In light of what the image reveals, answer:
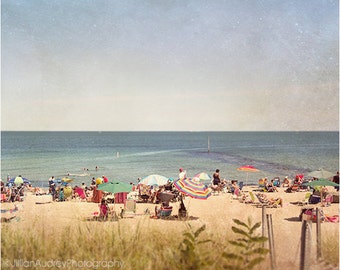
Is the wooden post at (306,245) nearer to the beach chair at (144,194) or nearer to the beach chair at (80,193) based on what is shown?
the beach chair at (144,194)

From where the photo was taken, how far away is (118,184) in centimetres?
1655

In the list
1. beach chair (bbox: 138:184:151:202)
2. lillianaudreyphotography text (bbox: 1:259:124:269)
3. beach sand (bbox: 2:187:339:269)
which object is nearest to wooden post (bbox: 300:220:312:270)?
beach sand (bbox: 2:187:339:269)

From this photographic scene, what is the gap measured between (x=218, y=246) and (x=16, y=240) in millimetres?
4177

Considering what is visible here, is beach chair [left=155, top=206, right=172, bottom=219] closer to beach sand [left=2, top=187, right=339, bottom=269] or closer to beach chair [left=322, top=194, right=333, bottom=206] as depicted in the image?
beach sand [left=2, top=187, right=339, bottom=269]

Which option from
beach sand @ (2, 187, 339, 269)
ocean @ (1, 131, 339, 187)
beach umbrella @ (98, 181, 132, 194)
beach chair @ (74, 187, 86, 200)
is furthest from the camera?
ocean @ (1, 131, 339, 187)

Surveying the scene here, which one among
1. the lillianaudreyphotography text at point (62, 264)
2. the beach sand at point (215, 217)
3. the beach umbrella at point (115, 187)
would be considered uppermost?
the beach umbrella at point (115, 187)

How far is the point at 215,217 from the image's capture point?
1639 cm

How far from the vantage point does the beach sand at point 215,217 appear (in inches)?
397

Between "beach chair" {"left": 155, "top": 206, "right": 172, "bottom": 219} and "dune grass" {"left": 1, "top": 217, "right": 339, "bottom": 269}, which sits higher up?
"dune grass" {"left": 1, "top": 217, "right": 339, "bottom": 269}

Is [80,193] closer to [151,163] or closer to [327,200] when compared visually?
[327,200]

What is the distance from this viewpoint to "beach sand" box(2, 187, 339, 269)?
10080 millimetres

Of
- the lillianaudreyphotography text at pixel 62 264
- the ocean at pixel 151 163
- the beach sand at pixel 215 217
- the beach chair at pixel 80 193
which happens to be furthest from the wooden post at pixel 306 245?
the ocean at pixel 151 163

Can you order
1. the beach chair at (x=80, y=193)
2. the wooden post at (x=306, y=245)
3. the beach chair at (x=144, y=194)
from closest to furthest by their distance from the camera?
the wooden post at (x=306, y=245) → the beach chair at (x=144, y=194) → the beach chair at (x=80, y=193)

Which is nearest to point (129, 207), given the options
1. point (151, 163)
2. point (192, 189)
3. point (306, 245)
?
point (192, 189)
